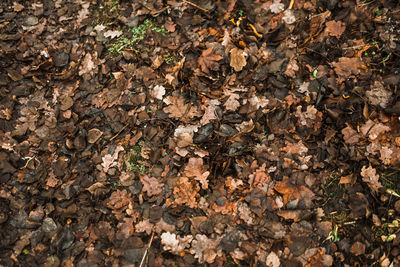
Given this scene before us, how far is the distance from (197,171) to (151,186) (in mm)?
499

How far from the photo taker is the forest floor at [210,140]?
103 inches

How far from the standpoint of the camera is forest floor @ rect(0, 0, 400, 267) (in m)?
2.61

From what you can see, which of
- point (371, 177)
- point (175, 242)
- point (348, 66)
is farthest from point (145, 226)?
point (348, 66)

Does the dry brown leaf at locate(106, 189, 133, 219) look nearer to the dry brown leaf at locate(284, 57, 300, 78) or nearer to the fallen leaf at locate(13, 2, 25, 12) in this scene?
the dry brown leaf at locate(284, 57, 300, 78)

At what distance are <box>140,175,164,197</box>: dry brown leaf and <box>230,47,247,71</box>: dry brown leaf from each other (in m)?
1.49

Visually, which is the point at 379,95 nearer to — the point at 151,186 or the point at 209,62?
the point at 209,62

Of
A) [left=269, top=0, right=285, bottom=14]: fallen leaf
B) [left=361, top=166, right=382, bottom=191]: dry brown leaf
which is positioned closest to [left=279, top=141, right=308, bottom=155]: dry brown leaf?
[left=361, top=166, right=382, bottom=191]: dry brown leaf

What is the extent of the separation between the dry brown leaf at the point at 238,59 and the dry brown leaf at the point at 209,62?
147mm

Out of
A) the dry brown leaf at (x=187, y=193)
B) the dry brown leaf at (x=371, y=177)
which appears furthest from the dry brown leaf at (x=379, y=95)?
the dry brown leaf at (x=187, y=193)

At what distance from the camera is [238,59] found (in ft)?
10.00

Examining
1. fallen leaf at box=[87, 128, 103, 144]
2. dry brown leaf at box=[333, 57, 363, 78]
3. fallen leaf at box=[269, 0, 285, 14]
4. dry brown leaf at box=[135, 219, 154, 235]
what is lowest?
dry brown leaf at box=[135, 219, 154, 235]

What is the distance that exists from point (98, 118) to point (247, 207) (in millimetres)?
1935

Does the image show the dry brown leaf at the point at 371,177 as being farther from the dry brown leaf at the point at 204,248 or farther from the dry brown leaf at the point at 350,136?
the dry brown leaf at the point at 204,248

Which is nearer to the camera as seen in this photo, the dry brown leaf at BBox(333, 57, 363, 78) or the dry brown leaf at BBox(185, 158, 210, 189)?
the dry brown leaf at BBox(185, 158, 210, 189)
